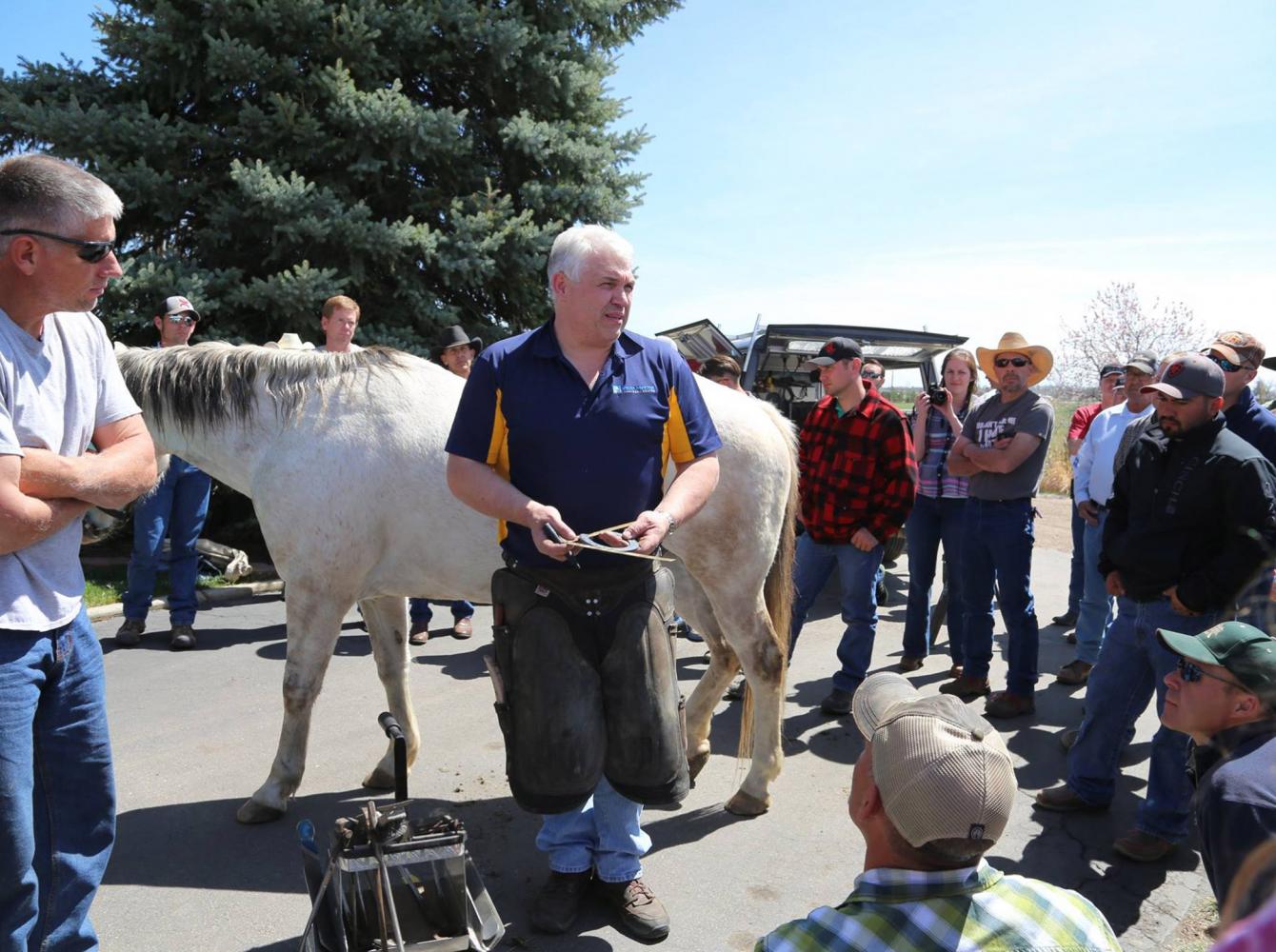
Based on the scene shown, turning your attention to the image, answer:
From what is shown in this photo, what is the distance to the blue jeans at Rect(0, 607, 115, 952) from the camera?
2.07 m

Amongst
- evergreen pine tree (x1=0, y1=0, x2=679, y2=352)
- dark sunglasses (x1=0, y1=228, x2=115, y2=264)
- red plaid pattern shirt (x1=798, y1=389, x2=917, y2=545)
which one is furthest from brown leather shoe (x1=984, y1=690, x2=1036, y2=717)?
evergreen pine tree (x1=0, y1=0, x2=679, y2=352)

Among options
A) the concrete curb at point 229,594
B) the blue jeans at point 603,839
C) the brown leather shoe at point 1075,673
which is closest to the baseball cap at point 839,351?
the brown leather shoe at point 1075,673

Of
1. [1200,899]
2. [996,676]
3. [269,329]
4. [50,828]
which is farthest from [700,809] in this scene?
[269,329]

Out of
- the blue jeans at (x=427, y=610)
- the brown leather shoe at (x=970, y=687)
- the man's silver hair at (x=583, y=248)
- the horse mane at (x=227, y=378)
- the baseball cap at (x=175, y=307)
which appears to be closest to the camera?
the man's silver hair at (x=583, y=248)

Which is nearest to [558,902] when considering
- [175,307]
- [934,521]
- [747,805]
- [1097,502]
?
[747,805]

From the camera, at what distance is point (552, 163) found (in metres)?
9.52

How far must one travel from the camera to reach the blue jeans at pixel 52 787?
6.79 feet

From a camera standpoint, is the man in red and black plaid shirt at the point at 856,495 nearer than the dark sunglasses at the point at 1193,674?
No

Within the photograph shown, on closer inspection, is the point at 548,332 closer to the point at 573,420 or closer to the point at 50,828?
the point at 573,420

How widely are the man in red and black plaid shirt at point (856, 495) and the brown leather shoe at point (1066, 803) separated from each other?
4.53 feet

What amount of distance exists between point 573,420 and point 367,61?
291 inches

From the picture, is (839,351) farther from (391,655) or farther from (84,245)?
(84,245)

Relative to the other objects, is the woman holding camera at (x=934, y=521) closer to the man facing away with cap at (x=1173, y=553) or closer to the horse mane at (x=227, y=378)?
the man facing away with cap at (x=1173, y=553)

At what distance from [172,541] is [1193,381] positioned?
619cm
